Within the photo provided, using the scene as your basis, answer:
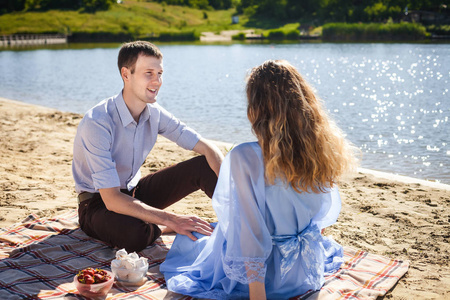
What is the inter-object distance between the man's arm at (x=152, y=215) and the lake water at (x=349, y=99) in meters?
1.05

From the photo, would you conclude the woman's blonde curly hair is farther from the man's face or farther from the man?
the man's face

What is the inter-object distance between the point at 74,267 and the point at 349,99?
13.8m

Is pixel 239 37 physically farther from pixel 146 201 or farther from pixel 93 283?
pixel 93 283

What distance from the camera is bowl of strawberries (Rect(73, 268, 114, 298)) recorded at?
2.74m

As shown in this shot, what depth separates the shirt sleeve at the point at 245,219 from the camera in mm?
2404

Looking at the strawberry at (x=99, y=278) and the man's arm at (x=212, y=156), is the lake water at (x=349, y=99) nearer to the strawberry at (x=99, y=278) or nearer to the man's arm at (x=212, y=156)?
the man's arm at (x=212, y=156)

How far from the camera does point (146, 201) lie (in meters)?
3.79

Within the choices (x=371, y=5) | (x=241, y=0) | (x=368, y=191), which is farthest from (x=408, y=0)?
(x=368, y=191)

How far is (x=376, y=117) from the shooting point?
12.1m

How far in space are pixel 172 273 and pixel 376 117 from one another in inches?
397

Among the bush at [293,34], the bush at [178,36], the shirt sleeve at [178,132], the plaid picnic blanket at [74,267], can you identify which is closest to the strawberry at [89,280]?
the plaid picnic blanket at [74,267]

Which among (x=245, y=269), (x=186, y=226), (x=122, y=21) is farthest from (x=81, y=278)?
(x=122, y=21)

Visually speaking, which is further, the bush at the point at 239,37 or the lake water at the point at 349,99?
the bush at the point at 239,37

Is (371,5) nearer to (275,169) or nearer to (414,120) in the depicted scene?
(414,120)
